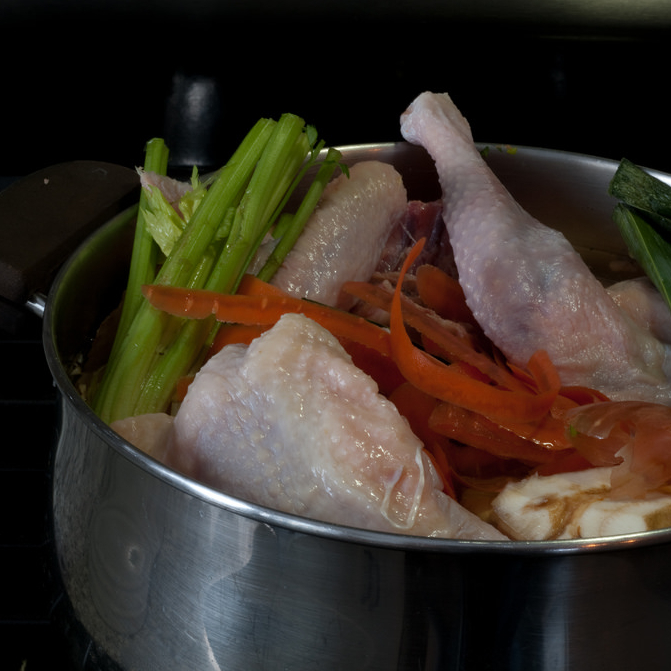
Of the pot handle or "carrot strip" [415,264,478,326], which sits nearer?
the pot handle

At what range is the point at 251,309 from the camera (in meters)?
0.97

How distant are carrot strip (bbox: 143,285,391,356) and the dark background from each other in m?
0.50

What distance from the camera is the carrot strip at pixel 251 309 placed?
97 cm

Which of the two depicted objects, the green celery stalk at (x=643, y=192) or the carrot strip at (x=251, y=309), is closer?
the carrot strip at (x=251, y=309)

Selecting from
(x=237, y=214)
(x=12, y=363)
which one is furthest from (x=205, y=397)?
(x=12, y=363)

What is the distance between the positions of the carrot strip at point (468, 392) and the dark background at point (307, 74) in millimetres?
720

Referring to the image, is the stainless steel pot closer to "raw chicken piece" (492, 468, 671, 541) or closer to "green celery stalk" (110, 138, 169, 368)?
"raw chicken piece" (492, 468, 671, 541)

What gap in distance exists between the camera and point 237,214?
1.11 m

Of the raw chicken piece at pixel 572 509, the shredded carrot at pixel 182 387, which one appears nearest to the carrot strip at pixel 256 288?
the shredded carrot at pixel 182 387

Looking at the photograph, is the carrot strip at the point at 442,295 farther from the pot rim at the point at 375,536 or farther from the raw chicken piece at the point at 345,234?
the pot rim at the point at 375,536

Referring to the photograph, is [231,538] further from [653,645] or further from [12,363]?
[12,363]

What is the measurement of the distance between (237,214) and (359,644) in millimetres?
629

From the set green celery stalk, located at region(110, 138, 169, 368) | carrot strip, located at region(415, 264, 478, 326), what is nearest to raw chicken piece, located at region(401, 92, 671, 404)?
carrot strip, located at region(415, 264, 478, 326)

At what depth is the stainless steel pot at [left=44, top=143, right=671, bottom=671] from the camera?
2.02 ft
